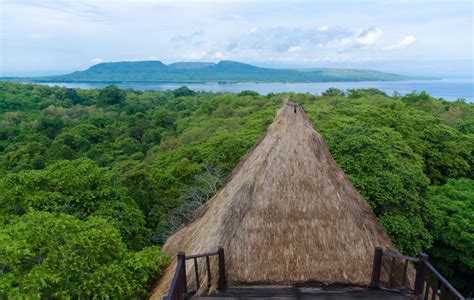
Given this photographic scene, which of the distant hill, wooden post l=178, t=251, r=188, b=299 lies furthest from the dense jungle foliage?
the distant hill

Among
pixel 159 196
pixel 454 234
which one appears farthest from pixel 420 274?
pixel 159 196

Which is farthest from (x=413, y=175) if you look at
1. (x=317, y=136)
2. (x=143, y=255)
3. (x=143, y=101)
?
(x=143, y=101)

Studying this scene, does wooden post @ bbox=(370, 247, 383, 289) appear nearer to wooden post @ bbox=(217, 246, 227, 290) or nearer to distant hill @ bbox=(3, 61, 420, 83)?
wooden post @ bbox=(217, 246, 227, 290)

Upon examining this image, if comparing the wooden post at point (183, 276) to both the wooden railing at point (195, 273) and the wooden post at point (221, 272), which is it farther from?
the wooden post at point (221, 272)

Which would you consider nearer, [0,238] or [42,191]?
Result: [0,238]

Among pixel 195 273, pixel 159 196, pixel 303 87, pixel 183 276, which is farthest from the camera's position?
pixel 303 87

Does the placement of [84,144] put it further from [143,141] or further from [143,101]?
[143,101]

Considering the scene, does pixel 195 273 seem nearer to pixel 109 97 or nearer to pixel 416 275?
pixel 416 275
